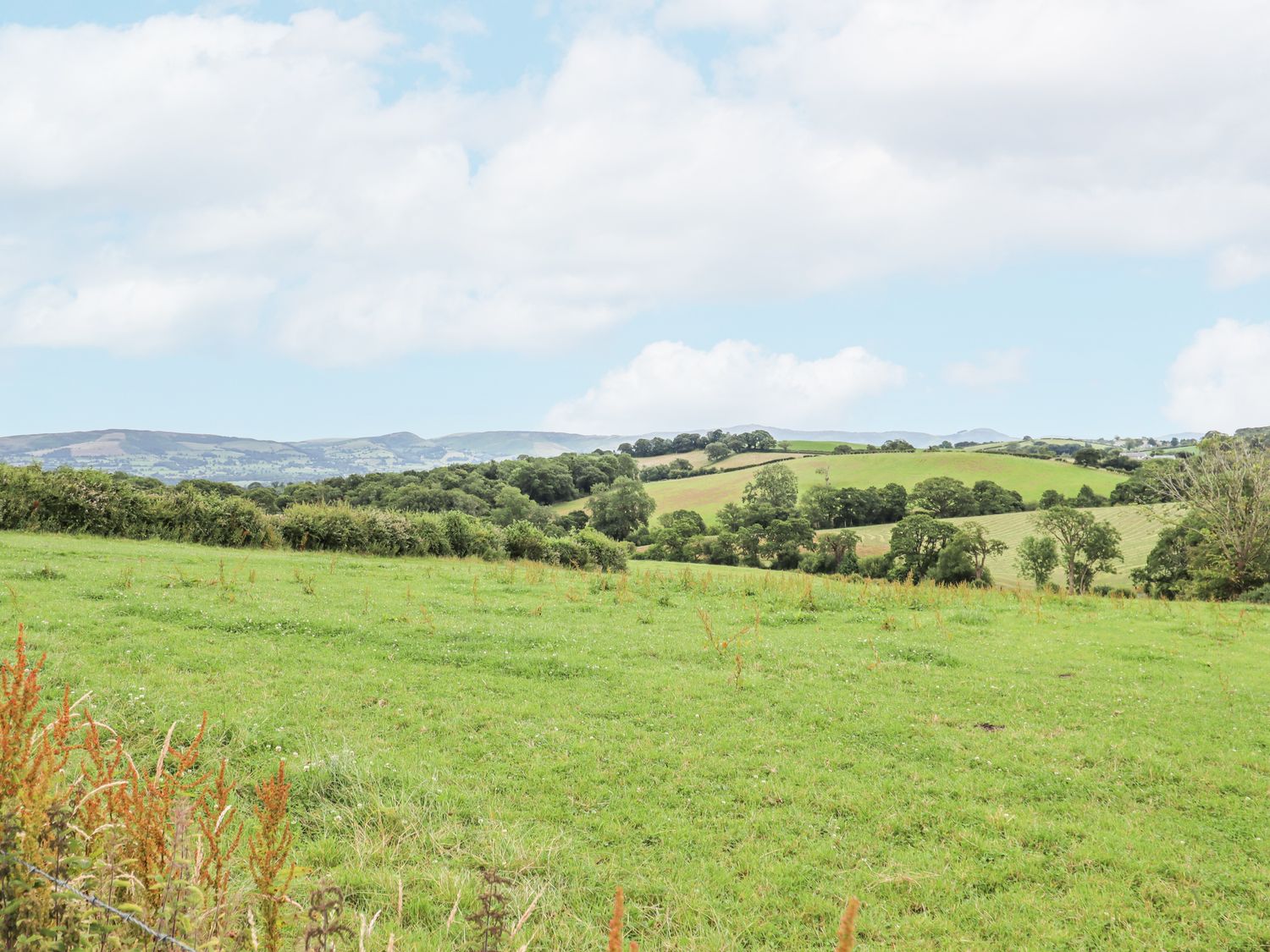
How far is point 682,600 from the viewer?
18094 millimetres

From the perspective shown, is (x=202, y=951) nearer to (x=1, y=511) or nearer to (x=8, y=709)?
(x=8, y=709)

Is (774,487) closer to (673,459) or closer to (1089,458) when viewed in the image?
(1089,458)

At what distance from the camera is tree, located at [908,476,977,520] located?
91.3 meters

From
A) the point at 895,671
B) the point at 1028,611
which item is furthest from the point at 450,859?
the point at 1028,611

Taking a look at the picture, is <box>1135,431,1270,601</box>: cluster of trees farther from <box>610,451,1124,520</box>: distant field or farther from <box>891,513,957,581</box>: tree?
<box>610,451,1124,520</box>: distant field

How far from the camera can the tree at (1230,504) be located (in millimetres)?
33250

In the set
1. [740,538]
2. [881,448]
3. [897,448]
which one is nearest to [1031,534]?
[740,538]

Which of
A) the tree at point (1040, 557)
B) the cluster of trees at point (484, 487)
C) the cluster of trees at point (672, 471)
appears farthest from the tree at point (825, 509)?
the cluster of trees at point (672, 471)

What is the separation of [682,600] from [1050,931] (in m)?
13.5

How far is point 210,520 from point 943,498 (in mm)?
89094

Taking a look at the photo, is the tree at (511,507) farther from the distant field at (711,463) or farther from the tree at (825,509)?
the distant field at (711,463)

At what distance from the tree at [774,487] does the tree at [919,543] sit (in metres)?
34.0

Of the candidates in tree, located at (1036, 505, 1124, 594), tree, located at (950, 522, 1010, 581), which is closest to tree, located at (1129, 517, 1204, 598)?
tree, located at (1036, 505, 1124, 594)

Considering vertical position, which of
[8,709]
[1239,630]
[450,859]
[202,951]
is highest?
[8,709]
